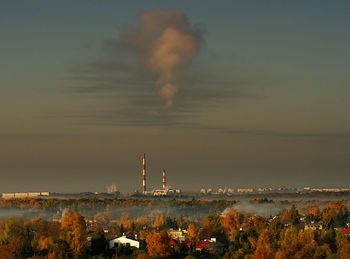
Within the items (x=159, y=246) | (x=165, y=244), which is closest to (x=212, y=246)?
(x=165, y=244)

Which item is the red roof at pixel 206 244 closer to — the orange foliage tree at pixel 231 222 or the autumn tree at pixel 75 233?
the autumn tree at pixel 75 233

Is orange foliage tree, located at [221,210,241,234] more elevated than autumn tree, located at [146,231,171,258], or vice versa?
orange foliage tree, located at [221,210,241,234]

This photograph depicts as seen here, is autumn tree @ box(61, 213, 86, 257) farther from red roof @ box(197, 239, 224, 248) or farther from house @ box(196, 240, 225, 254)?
red roof @ box(197, 239, 224, 248)

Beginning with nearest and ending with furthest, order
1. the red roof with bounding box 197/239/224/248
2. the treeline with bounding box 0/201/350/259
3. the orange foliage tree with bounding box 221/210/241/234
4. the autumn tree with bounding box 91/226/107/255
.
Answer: the treeline with bounding box 0/201/350/259 → the autumn tree with bounding box 91/226/107/255 → the red roof with bounding box 197/239/224/248 → the orange foliage tree with bounding box 221/210/241/234

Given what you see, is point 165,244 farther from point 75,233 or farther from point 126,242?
point 75,233

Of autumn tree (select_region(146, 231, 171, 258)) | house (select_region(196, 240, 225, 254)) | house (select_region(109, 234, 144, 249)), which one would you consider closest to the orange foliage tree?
house (select_region(196, 240, 225, 254))

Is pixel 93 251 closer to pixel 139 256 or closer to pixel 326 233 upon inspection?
pixel 139 256

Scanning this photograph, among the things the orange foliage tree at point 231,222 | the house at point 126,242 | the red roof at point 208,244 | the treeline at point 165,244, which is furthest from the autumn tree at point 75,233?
the orange foliage tree at point 231,222

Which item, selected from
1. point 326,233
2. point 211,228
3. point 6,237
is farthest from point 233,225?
point 6,237
